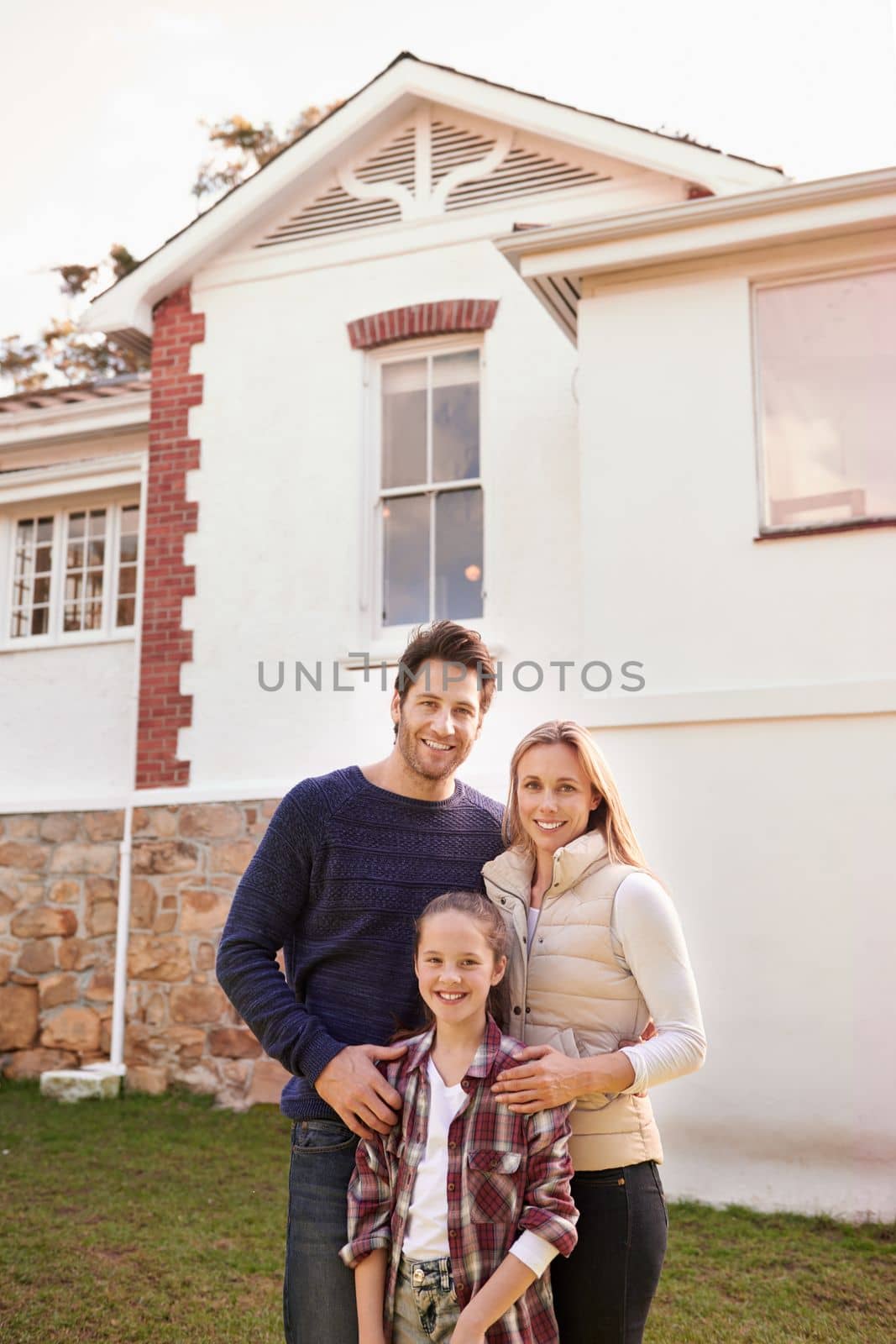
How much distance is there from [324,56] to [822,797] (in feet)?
27.7

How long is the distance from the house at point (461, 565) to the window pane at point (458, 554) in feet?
0.07

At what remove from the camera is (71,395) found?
934 centimetres

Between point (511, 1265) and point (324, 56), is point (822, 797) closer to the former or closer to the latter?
point (511, 1265)

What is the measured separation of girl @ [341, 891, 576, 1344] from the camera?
2.23m

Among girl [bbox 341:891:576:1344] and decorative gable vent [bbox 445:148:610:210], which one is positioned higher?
decorative gable vent [bbox 445:148:610:210]

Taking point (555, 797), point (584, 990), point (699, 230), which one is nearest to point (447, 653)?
point (555, 797)

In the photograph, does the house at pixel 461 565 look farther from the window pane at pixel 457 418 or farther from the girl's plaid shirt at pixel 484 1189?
the girl's plaid shirt at pixel 484 1189

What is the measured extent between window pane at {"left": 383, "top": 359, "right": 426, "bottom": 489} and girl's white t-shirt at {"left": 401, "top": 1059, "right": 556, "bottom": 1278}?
20.0 feet

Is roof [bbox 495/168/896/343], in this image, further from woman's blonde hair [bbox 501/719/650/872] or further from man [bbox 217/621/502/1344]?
woman's blonde hair [bbox 501/719/650/872]

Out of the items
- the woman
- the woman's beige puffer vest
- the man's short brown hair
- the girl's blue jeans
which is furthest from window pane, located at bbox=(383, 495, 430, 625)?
the girl's blue jeans

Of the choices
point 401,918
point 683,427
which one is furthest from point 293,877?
point 683,427

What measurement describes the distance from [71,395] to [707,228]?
534 centimetres

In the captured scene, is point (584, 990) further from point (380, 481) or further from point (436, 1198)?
point (380, 481)

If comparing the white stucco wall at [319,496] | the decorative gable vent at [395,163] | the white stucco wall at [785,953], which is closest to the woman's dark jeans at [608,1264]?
the white stucco wall at [785,953]
